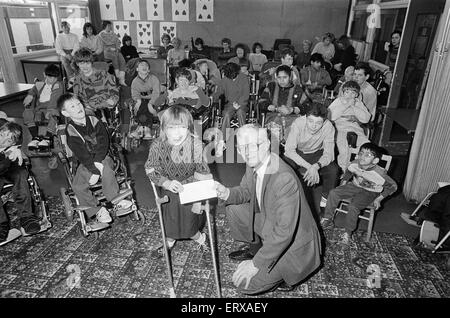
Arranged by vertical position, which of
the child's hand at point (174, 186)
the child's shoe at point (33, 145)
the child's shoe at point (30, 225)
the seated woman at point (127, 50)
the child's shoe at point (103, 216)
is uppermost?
the seated woman at point (127, 50)

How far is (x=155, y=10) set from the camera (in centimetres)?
1089

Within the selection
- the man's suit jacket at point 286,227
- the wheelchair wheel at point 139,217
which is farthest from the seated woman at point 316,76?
the man's suit jacket at point 286,227

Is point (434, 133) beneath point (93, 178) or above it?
above

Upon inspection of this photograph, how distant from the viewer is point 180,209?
105 inches

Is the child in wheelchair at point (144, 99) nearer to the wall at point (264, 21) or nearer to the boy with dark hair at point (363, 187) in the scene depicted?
the boy with dark hair at point (363, 187)

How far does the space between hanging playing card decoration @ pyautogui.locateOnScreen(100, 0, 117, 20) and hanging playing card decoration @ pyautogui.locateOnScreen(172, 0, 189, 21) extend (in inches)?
85.3

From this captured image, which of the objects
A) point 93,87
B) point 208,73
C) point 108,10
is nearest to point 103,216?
point 93,87

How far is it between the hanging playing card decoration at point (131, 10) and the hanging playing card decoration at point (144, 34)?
242mm

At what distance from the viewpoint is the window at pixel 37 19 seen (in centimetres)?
823

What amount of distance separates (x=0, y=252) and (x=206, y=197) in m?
2.25

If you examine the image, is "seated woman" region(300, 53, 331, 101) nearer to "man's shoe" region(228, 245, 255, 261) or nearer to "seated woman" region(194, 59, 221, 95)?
"seated woman" region(194, 59, 221, 95)

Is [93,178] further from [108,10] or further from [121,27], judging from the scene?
[108,10]

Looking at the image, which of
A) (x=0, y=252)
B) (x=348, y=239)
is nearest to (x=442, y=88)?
(x=348, y=239)

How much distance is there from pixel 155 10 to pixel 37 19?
3.69m
